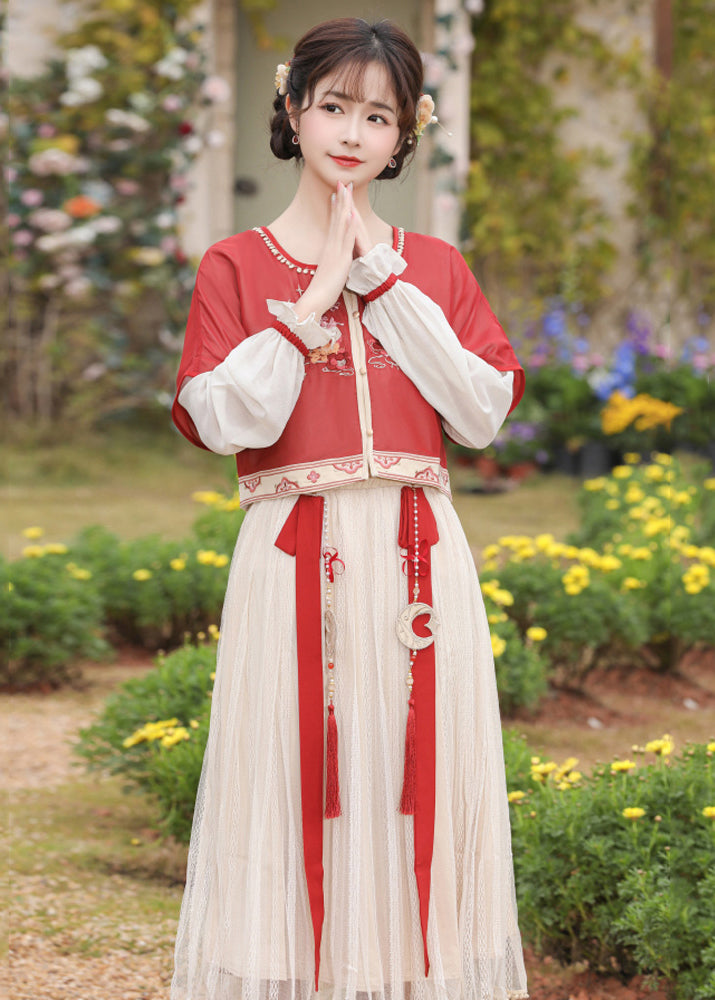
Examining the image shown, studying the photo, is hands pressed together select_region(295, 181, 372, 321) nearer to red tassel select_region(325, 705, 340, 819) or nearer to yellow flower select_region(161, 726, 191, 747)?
red tassel select_region(325, 705, 340, 819)

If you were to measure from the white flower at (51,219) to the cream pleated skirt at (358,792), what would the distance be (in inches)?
238

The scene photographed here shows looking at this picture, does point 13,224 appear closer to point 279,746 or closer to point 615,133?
point 615,133

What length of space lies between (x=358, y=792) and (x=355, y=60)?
3.74 ft

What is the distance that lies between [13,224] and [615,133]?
415cm

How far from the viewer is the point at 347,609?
1938 mm

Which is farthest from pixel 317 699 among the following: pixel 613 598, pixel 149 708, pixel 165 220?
pixel 165 220

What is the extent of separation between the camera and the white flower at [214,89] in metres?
7.57

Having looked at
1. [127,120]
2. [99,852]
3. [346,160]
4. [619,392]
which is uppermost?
[127,120]

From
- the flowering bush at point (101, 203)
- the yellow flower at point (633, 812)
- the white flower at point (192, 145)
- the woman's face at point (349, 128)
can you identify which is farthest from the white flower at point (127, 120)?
the yellow flower at point (633, 812)

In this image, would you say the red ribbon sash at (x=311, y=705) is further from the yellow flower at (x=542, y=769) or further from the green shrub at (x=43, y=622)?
the green shrub at (x=43, y=622)

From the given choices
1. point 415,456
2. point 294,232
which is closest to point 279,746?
point 415,456

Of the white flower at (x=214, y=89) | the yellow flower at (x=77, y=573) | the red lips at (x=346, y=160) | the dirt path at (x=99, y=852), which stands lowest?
the dirt path at (x=99, y=852)

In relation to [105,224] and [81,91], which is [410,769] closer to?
[105,224]

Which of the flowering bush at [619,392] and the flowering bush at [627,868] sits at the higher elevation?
the flowering bush at [619,392]
